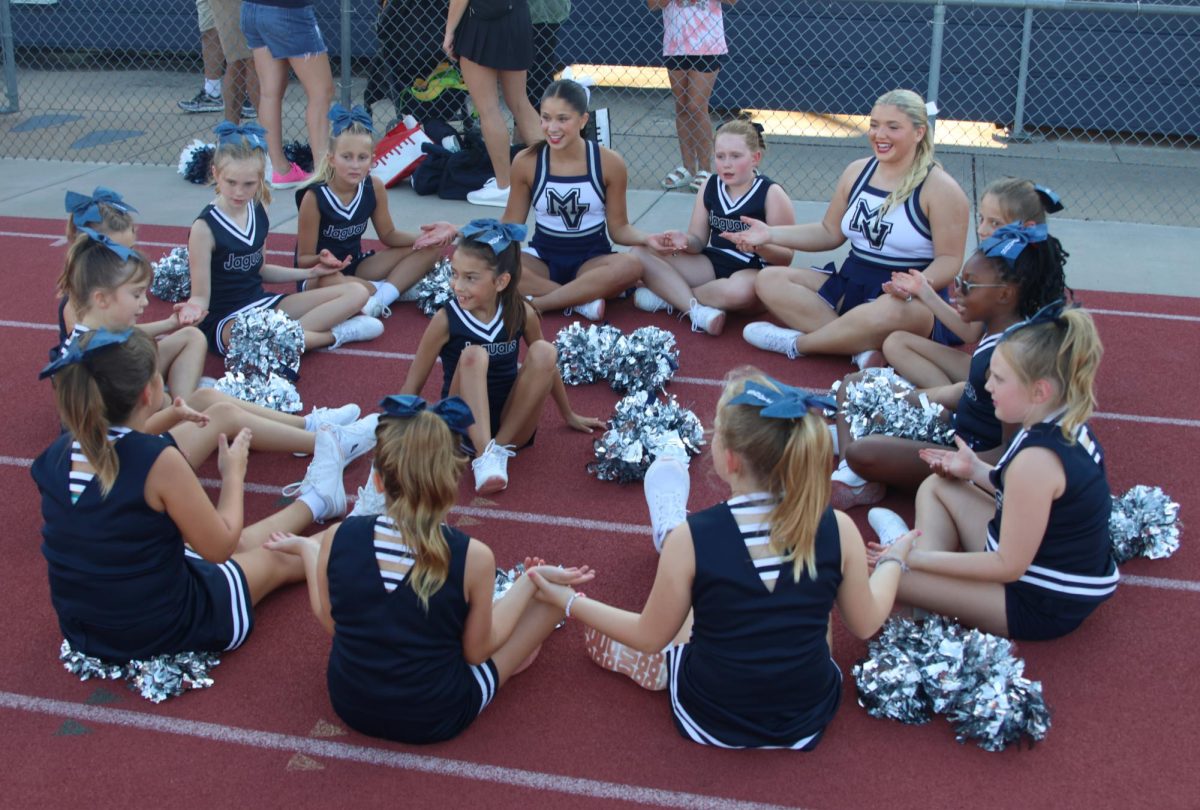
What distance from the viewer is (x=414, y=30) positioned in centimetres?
919

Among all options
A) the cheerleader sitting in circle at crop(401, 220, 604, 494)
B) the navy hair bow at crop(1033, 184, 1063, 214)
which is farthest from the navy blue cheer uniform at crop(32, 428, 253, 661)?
the navy hair bow at crop(1033, 184, 1063, 214)

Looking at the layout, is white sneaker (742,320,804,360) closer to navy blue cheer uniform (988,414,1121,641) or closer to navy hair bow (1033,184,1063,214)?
navy hair bow (1033,184,1063,214)

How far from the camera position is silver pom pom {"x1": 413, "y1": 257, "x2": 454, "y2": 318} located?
6.15 metres

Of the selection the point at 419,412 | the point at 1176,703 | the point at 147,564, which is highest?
the point at 419,412

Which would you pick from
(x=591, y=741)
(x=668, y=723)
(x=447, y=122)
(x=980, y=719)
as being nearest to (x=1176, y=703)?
(x=980, y=719)

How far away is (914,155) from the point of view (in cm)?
542

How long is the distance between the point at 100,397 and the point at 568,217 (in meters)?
3.35

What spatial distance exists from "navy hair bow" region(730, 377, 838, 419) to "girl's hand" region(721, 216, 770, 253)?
280cm

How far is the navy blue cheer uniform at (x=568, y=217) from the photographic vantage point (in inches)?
236

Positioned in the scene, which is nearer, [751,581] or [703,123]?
[751,581]

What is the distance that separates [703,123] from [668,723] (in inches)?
227

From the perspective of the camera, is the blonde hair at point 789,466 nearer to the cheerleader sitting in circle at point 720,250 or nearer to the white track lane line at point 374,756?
the white track lane line at point 374,756

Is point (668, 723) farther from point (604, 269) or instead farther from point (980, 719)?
point (604, 269)

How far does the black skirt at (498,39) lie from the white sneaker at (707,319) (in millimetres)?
2565
